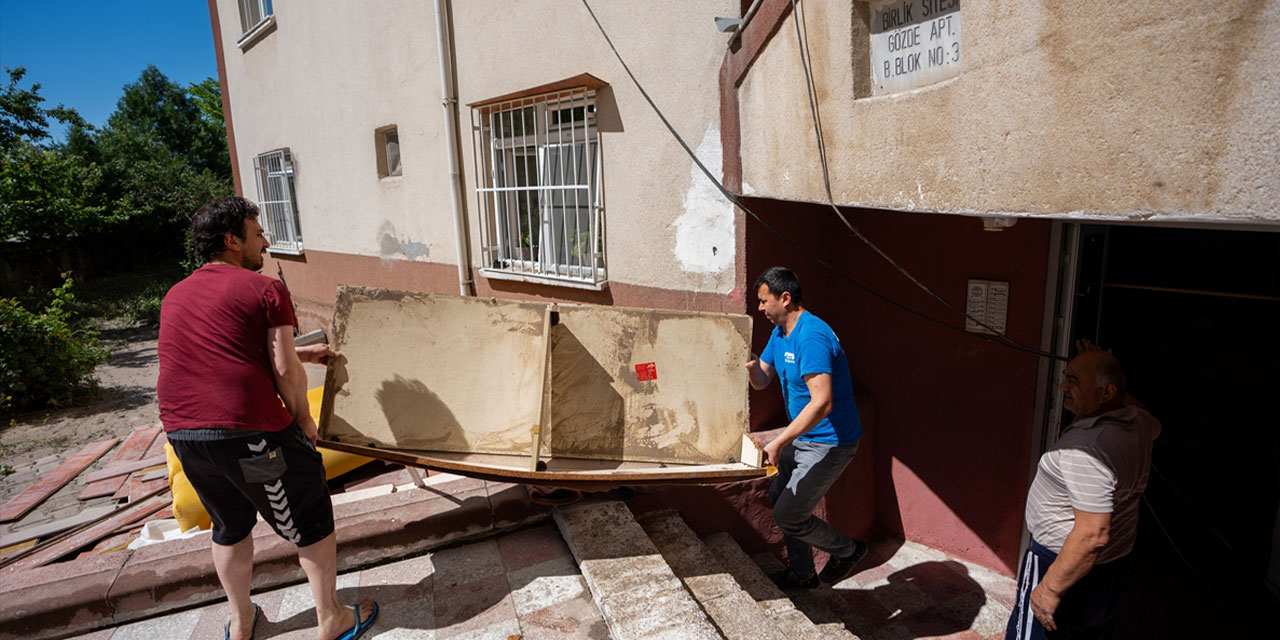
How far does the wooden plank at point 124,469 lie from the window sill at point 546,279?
3812 millimetres

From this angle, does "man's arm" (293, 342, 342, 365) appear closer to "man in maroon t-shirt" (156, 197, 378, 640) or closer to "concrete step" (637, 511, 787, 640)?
"man in maroon t-shirt" (156, 197, 378, 640)

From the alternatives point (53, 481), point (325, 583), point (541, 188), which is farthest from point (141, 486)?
point (541, 188)

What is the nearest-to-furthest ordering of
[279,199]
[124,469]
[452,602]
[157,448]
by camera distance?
1. [452,602]
2. [124,469]
3. [157,448]
4. [279,199]

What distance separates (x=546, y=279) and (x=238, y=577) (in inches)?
127

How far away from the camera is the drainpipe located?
236 inches

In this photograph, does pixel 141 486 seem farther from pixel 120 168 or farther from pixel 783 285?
pixel 120 168

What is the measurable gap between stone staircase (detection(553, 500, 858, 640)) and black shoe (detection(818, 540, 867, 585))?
0.16 meters

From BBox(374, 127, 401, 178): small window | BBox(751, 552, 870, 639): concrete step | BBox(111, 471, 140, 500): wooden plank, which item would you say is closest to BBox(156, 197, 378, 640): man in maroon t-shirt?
BBox(751, 552, 870, 639): concrete step

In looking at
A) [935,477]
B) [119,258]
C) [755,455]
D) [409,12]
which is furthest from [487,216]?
[119,258]

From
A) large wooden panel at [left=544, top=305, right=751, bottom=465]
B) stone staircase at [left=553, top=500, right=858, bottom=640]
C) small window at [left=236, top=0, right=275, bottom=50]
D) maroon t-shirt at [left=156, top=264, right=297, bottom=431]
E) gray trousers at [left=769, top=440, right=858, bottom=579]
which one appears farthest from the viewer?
small window at [left=236, top=0, right=275, bottom=50]

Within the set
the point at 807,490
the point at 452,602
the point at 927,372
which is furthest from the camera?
the point at 927,372

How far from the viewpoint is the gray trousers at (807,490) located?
11.5 ft

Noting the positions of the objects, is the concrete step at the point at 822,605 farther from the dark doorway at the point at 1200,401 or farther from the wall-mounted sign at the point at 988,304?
the wall-mounted sign at the point at 988,304

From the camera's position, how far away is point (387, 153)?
7.64 metres
